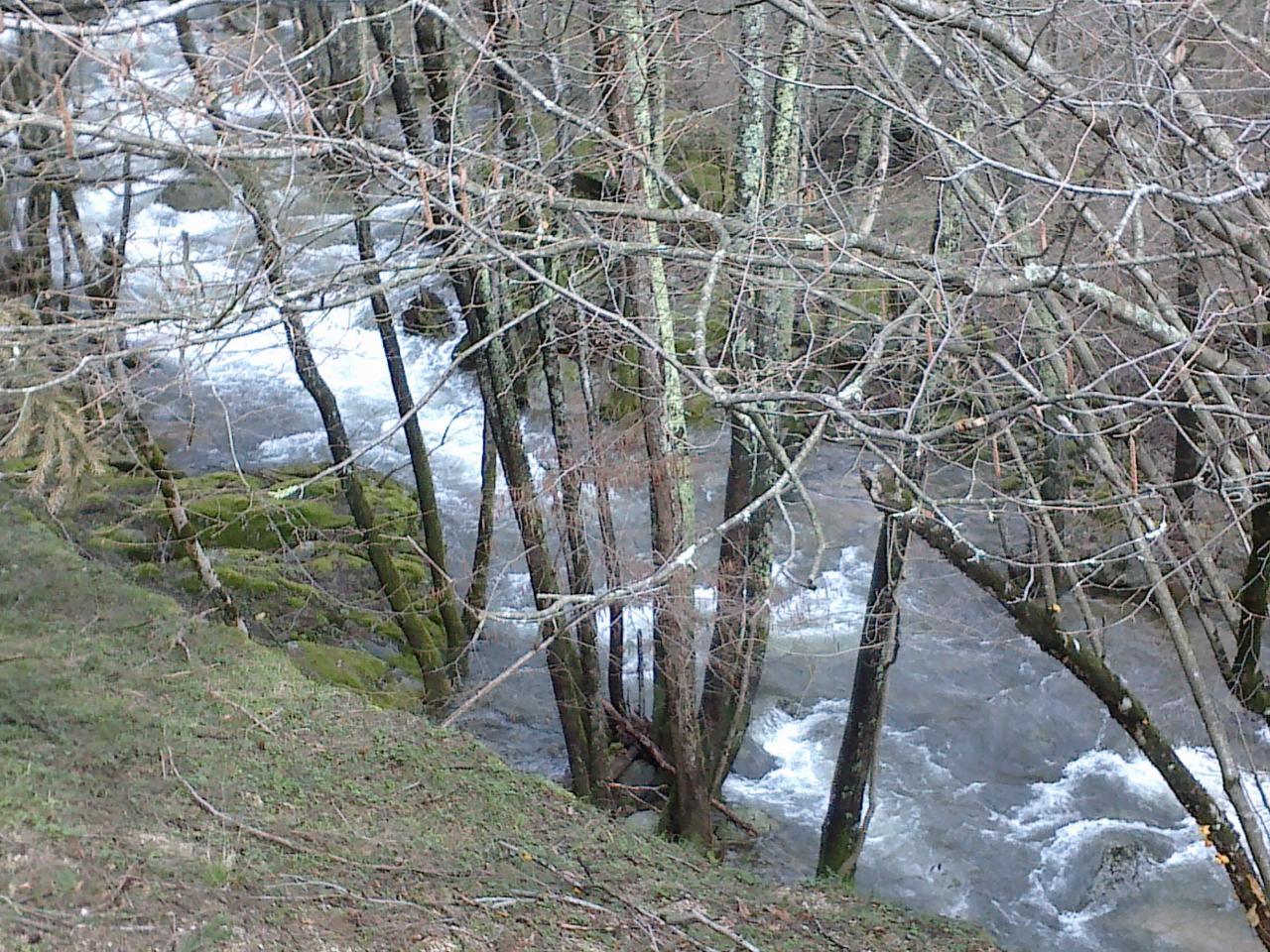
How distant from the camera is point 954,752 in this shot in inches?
404

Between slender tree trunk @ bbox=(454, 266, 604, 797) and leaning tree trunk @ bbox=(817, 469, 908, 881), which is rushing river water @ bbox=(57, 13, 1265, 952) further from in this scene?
leaning tree trunk @ bbox=(817, 469, 908, 881)

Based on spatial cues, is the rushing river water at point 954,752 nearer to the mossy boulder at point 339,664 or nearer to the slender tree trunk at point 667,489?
the slender tree trunk at point 667,489

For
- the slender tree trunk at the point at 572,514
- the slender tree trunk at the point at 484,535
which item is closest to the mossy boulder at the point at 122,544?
the slender tree trunk at the point at 484,535

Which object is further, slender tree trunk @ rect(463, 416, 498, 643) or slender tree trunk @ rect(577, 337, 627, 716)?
slender tree trunk @ rect(463, 416, 498, 643)

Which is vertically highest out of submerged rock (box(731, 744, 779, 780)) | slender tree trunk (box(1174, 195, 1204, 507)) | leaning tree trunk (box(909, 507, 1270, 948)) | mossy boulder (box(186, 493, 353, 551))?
slender tree trunk (box(1174, 195, 1204, 507))

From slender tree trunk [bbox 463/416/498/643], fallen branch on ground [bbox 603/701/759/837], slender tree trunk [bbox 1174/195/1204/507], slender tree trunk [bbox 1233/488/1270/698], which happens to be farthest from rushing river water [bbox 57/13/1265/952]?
slender tree trunk [bbox 1233/488/1270/698]

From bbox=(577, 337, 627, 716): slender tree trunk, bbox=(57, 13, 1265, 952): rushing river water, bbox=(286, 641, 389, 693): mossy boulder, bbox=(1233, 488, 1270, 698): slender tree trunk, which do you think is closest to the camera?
bbox=(1233, 488, 1270, 698): slender tree trunk

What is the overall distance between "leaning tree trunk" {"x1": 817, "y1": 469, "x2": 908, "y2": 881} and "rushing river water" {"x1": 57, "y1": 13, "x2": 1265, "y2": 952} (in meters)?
0.53

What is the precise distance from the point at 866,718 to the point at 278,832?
376 cm

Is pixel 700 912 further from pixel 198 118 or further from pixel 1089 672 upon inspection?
pixel 198 118

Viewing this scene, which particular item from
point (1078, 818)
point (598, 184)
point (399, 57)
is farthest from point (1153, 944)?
point (399, 57)

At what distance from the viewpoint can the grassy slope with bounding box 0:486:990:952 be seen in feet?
15.3

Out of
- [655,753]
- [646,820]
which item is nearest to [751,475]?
[655,753]

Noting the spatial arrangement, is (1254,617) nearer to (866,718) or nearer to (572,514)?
(866,718)
